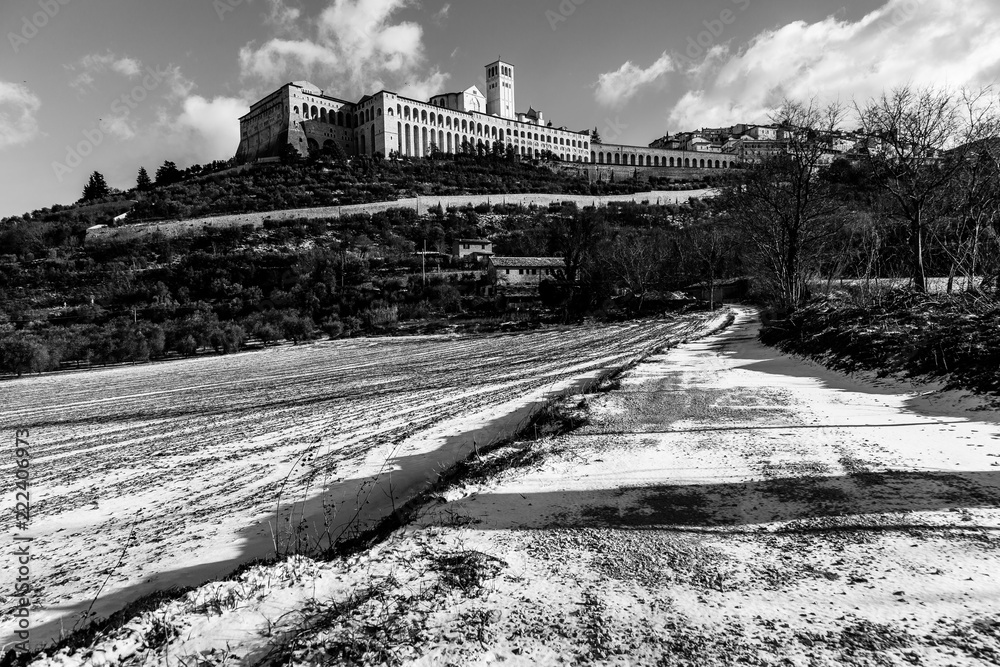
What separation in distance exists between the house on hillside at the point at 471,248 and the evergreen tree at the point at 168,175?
68.1 metres

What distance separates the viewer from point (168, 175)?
92250 millimetres

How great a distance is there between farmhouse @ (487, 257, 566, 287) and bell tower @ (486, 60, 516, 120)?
75303mm

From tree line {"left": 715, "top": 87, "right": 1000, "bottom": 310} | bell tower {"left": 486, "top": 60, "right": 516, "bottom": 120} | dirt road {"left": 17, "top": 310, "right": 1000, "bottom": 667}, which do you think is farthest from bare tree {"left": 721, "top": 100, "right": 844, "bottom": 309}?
bell tower {"left": 486, "top": 60, "right": 516, "bottom": 120}

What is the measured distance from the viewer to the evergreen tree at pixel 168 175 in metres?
91.3

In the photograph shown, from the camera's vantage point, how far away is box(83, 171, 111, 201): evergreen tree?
9031cm

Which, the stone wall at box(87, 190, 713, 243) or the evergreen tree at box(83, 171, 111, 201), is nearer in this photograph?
the stone wall at box(87, 190, 713, 243)

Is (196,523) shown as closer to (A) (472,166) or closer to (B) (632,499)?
(B) (632,499)

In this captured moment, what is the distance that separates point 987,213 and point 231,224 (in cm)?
6783

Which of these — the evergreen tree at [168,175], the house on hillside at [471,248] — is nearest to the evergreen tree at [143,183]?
the evergreen tree at [168,175]

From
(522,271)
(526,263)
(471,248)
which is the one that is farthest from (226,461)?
(471,248)

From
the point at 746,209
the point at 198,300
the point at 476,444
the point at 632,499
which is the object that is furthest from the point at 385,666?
the point at 198,300

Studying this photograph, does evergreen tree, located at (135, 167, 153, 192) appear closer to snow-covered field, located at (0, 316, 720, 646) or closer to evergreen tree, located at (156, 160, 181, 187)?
evergreen tree, located at (156, 160, 181, 187)

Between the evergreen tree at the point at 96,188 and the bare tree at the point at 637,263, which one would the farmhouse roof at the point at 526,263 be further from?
the evergreen tree at the point at 96,188

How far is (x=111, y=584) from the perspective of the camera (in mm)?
3953
